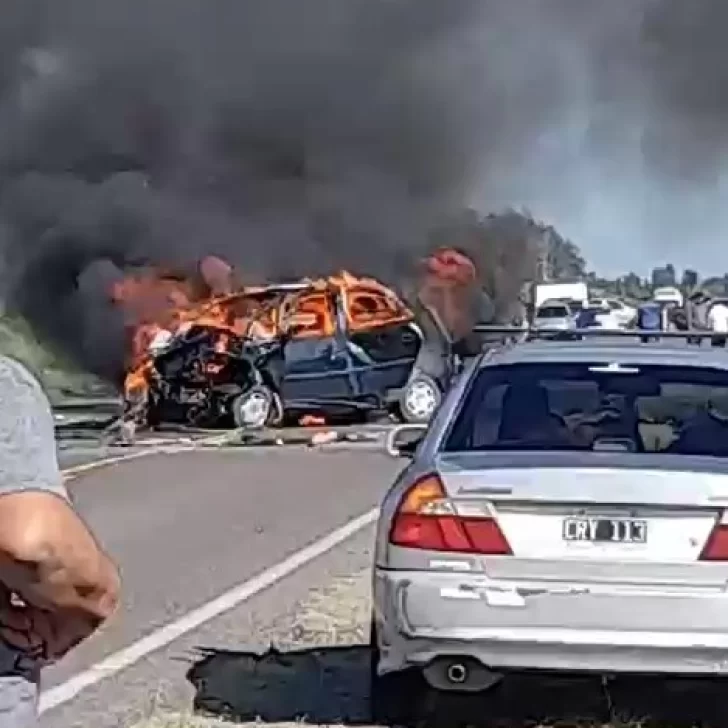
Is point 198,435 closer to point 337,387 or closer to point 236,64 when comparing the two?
point 337,387

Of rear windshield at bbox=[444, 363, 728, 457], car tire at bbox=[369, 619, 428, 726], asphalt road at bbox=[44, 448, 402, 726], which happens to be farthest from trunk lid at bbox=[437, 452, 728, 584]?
asphalt road at bbox=[44, 448, 402, 726]

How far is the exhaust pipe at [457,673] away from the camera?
6613 millimetres

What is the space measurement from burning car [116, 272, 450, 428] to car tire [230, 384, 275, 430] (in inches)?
0.5

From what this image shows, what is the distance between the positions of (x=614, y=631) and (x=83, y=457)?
15307mm

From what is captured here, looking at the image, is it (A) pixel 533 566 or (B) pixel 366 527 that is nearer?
(A) pixel 533 566

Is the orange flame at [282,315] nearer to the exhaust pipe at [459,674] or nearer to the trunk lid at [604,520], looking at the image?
the exhaust pipe at [459,674]

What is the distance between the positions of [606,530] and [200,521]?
7954mm

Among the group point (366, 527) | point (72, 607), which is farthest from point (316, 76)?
point (72, 607)

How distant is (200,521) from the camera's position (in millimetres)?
14203

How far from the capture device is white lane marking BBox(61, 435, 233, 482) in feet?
62.8

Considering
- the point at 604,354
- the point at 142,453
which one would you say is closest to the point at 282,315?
the point at 142,453

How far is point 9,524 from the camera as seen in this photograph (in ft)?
8.78

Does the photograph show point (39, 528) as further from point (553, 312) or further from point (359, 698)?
point (553, 312)

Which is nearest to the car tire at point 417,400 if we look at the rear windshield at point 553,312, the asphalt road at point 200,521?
the asphalt road at point 200,521
